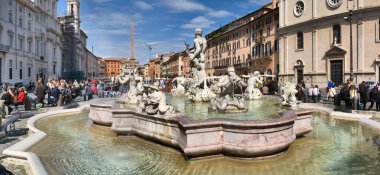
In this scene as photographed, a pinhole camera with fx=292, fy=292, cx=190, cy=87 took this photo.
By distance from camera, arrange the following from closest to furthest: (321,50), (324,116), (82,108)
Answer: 1. (324,116)
2. (82,108)
3. (321,50)

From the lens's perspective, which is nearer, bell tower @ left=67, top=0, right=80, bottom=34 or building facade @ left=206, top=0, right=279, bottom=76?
building facade @ left=206, top=0, right=279, bottom=76

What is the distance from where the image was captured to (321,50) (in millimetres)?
32812

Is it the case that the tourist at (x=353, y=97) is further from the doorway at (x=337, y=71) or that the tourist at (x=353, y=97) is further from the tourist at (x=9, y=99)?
the doorway at (x=337, y=71)

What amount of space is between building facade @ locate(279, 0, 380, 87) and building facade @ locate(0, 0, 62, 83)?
38154mm

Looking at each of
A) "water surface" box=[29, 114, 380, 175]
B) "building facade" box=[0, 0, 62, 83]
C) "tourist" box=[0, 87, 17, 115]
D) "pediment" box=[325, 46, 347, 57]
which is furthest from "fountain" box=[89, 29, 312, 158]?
"building facade" box=[0, 0, 62, 83]

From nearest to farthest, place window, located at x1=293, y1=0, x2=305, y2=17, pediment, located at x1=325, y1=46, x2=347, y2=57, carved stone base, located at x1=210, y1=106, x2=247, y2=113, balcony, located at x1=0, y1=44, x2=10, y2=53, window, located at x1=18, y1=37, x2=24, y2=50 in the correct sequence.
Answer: carved stone base, located at x1=210, y1=106, x2=247, y2=113, pediment, located at x1=325, y1=46, x2=347, y2=57, window, located at x1=293, y1=0, x2=305, y2=17, balcony, located at x1=0, y1=44, x2=10, y2=53, window, located at x1=18, y1=37, x2=24, y2=50

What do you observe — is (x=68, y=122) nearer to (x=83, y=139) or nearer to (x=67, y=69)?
(x=83, y=139)

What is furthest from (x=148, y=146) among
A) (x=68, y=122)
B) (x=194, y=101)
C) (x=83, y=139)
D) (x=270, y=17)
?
(x=270, y=17)

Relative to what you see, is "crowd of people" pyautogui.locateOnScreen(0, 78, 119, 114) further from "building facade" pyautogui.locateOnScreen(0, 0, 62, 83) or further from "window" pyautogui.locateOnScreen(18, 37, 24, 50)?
"window" pyautogui.locateOnScreen(18, 37, 24, 50)

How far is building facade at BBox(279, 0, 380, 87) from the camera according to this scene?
1109 inches

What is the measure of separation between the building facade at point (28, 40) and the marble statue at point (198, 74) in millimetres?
37486

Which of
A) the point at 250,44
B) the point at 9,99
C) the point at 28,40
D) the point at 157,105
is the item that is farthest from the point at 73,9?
the point at 157,105

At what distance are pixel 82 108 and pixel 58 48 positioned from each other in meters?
58.1

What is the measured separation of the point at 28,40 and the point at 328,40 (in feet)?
150
